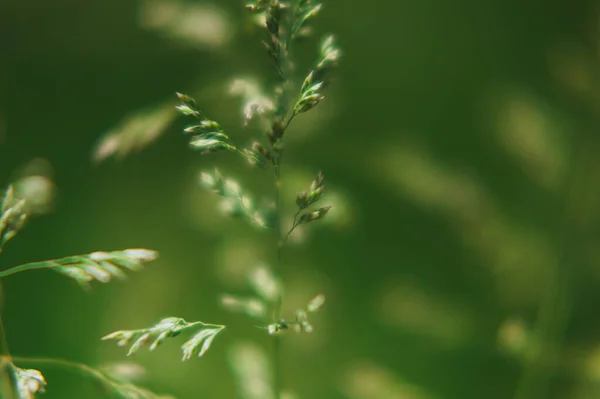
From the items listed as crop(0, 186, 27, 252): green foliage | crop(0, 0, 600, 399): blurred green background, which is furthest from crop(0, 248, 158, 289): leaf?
crop(0, 0, 600, 399): blurred green background

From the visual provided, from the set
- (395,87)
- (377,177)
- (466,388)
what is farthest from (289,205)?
(466,388)

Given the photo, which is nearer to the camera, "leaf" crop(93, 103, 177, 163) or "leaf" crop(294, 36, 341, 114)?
"leaf" crop(294, 36, 341, 114)

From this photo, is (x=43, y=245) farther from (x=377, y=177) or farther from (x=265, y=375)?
(x=377, y=177)

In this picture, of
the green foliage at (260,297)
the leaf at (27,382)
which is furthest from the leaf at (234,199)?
the leaf at (27,382)

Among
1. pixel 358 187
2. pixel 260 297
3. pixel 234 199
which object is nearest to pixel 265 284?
pixel 260 297

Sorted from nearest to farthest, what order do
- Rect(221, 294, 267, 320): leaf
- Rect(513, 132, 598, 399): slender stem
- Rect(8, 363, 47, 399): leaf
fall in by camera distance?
1. Rect(8, 363, 47, 399): leaf
2. Rect(221, 294, 267, 320): leaf
3. Rect(513, 132, 598, 399): slender stem

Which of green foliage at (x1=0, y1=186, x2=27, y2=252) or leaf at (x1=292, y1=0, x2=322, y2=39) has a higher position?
leaf at (x1=292, y1=0, x2=322, y2=39)

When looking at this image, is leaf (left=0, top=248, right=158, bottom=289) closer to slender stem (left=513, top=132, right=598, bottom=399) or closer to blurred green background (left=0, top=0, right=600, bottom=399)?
blurred green background (left=0, top=0, right=600, bottom=399)

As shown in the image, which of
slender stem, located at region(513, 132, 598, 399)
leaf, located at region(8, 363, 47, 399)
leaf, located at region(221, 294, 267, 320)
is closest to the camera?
leaf, located at region(8, 363, 47, 399)

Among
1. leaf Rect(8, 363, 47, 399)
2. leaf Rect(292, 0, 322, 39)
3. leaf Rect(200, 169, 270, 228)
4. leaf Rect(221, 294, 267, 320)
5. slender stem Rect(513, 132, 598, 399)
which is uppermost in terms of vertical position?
leaf Rect(292, 0, 322, 39)
